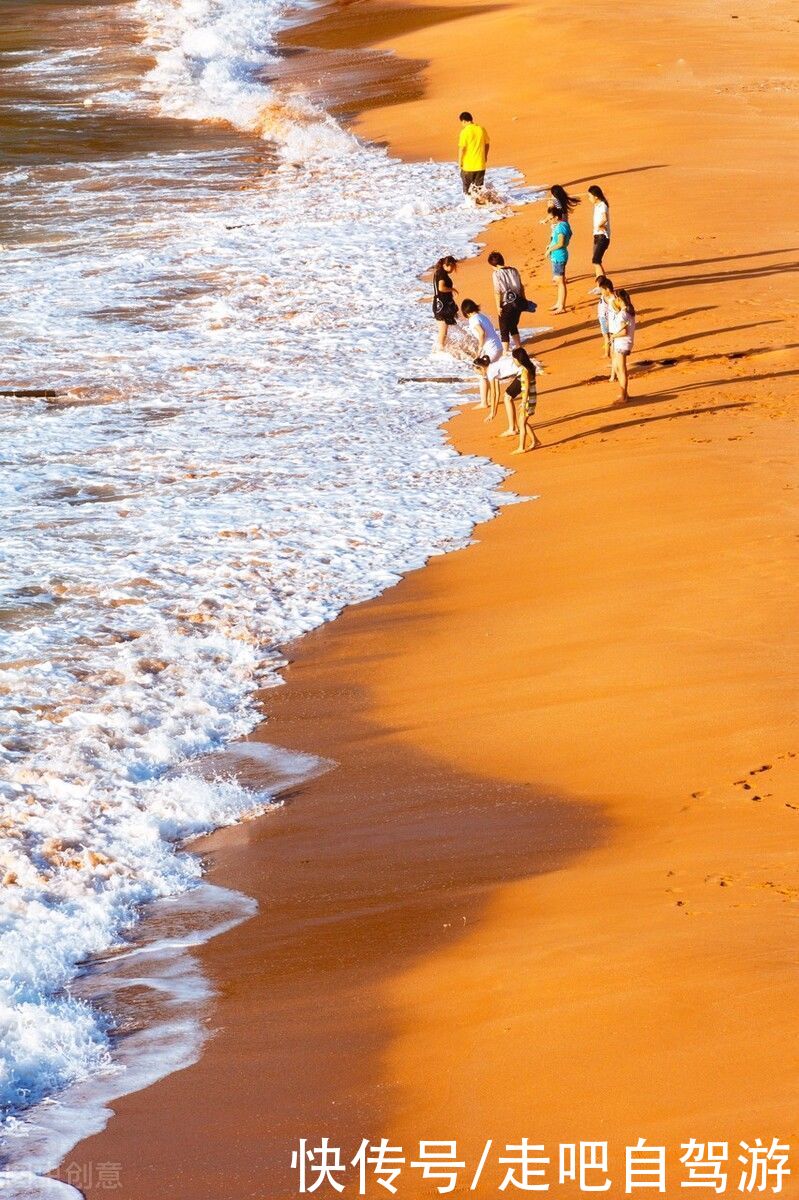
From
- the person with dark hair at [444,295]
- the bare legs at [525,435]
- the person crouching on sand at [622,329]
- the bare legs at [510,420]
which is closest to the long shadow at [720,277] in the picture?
the person with dark hair at [444,295]

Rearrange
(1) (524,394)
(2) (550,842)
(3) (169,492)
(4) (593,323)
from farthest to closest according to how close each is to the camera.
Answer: (4) (593,323) < (1) (524,394) < (3) (169,492) < (2) (550,842)

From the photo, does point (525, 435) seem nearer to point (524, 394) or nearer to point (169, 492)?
point (524, 394)

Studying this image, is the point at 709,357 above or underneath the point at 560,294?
underneath

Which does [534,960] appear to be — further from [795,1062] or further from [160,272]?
[160,272]

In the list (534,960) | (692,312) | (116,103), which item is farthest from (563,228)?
(116,103)

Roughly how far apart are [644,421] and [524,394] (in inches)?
54.5

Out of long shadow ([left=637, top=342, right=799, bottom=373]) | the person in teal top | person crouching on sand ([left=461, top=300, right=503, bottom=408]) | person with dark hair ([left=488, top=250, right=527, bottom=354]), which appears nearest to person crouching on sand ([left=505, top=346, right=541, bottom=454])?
person crouching on sand ([left=461, top=300, right=503, bottom=408])

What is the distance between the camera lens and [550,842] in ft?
24.9

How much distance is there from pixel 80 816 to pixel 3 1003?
6.87 feet

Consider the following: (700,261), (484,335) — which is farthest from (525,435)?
(700,261)

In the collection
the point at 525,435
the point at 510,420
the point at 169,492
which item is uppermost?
the point at 510,420

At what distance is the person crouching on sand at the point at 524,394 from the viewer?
14680 millimetres

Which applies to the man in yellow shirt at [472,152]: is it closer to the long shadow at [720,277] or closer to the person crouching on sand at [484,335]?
the long shadow at [720,277]

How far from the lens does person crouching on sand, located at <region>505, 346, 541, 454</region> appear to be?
578 inches
